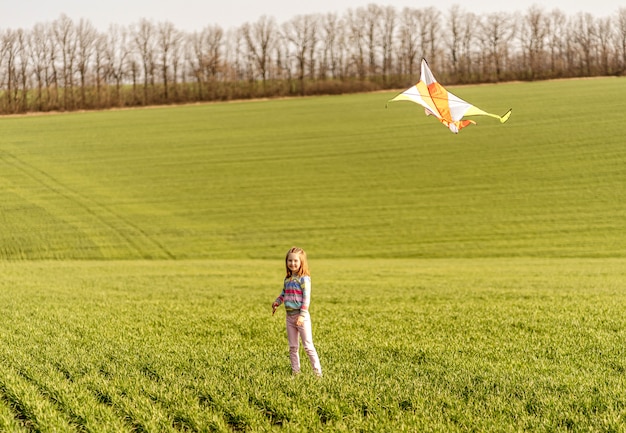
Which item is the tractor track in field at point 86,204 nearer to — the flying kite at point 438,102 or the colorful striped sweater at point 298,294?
the colorful striped sweater at point 298,294

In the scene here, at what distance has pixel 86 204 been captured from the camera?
39312 mm

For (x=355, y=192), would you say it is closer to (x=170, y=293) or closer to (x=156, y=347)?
(x=170, y=293)

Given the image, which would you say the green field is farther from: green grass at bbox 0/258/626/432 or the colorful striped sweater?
the colorful striped sweater

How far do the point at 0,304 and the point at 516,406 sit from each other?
11757 mm

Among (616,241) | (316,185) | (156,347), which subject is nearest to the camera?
(156,347)

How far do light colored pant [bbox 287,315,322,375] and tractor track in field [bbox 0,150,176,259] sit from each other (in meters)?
24.0

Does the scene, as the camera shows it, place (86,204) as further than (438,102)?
Yes

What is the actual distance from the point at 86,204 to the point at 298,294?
34.8m

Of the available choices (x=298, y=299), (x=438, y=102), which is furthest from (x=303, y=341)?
(x=438, y=102)

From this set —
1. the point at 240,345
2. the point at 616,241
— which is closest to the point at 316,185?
the point at 616,241

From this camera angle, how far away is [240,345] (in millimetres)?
10039

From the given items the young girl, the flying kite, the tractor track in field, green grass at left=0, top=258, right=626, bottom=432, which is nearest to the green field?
green grass at left=0, top=258, right=626, bottom=432

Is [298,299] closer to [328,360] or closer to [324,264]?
[328,360]

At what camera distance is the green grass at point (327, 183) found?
32594mm
